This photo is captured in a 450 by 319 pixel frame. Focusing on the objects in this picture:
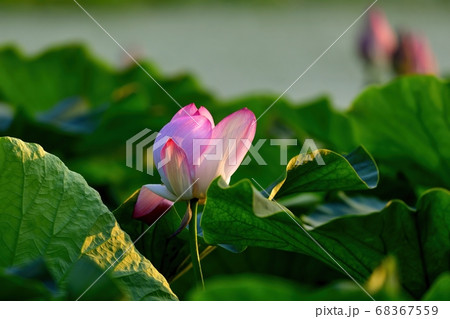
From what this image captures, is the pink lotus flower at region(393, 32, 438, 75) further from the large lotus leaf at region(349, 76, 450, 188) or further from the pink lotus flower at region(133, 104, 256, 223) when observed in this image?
the pink lotus flower at region(133, 104, 256, 223)

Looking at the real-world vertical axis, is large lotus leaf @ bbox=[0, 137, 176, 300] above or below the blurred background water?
below

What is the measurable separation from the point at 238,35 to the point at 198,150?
5.14 m

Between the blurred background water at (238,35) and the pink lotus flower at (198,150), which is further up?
the blurred background water at (238,35)

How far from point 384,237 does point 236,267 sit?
0.16 metres

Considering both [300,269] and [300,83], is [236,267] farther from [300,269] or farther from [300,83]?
[300,83]

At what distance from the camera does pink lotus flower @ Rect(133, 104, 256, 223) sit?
44 cm

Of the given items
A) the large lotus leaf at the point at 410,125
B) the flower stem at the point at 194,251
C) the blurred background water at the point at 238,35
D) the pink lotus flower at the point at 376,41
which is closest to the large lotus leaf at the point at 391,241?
the flower stem at the point at 194,251

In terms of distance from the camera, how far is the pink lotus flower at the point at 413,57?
1.23 meters

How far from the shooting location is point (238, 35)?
5.51 meters

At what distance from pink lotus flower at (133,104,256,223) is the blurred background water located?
7.91ft

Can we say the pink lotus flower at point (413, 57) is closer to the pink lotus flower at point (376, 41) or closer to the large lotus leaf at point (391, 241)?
the pink lotus flower at point (376, 41)

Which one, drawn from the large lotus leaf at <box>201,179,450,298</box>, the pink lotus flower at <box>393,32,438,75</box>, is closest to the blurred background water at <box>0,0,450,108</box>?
the pink lotus flower at <box>393,32,438,75</box>

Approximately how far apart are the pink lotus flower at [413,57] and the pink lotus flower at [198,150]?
0.83 meters

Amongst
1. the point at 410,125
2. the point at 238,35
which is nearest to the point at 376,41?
the point at 410,125
